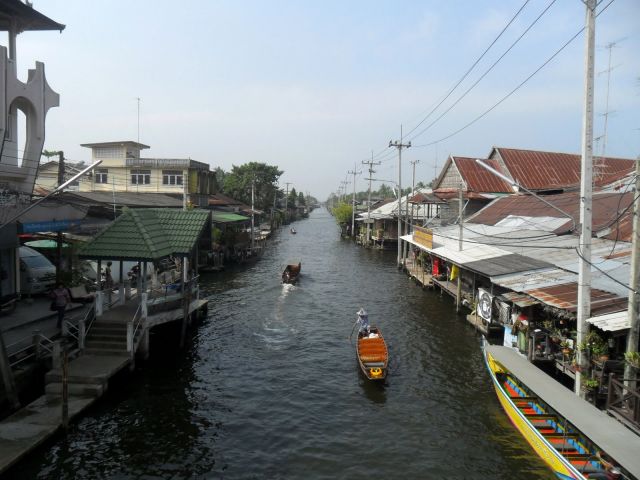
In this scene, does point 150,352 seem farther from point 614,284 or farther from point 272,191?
point 272,191

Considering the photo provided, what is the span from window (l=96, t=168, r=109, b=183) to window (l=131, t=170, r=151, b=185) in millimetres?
2751

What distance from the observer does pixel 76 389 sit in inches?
609

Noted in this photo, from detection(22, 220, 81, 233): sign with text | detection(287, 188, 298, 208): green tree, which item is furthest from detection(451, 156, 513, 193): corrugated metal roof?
detection(287, 188, 298, 208): green tree

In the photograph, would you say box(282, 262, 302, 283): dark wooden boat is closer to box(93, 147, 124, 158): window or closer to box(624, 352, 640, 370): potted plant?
box(93, 147, 124, 158): window

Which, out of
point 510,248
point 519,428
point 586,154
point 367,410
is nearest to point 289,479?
point 367,410

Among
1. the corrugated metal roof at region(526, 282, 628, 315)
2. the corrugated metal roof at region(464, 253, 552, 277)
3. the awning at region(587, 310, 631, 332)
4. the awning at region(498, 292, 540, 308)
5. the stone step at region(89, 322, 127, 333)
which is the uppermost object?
the corrugated metal roof at region(464, 253, 552, 277)

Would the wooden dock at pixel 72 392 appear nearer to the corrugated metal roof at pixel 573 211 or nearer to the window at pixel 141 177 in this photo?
the corrugated metal roof at pixel 573 211

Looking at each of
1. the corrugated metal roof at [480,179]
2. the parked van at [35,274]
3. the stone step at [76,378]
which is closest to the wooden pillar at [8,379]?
the stone step at [76,378]

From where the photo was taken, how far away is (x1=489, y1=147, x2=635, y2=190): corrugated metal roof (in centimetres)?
4100

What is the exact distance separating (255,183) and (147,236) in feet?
247

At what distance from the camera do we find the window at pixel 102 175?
5172 centimetres

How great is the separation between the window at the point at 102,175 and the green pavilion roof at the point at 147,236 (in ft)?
108

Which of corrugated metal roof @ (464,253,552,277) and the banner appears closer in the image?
corrugated metal roof @ (464,253,552,277)

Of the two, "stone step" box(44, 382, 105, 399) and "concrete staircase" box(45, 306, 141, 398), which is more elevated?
"concrete staircase" box(45, 306, 141, 398)
